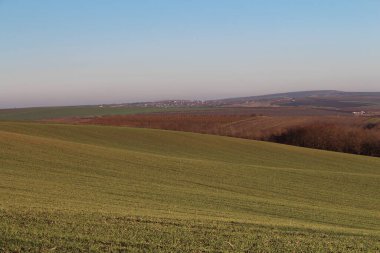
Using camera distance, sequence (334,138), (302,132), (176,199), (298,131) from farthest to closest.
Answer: (298,131)
(302,132)
(334,138)
(176,199)

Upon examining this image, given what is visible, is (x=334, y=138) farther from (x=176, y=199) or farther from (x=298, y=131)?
(x=176, y=199)

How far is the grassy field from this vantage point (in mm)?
8852

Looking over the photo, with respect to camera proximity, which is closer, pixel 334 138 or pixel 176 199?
pixel 176 199

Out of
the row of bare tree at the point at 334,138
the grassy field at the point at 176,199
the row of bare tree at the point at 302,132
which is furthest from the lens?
the row of bare tree at the point at 302,132

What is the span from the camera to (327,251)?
8.74 meters

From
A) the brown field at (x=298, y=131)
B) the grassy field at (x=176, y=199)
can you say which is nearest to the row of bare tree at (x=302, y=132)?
the brown field at (x=298, y=131)

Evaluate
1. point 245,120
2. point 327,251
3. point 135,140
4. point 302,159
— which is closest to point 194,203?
point 327,251

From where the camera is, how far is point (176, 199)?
58.6ft

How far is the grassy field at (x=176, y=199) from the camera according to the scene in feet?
29.0

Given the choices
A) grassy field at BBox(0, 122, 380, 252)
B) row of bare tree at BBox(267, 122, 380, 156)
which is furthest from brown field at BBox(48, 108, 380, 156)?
grassy field at BBox(0, 122, 380, 252)

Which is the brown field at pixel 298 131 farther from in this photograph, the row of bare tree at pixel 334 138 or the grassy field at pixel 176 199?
the grassy field at pixel 176 199

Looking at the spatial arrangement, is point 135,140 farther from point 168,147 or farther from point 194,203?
point 194,203

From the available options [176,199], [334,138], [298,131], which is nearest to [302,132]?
[298,131]

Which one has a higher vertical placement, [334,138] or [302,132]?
[302,132]
